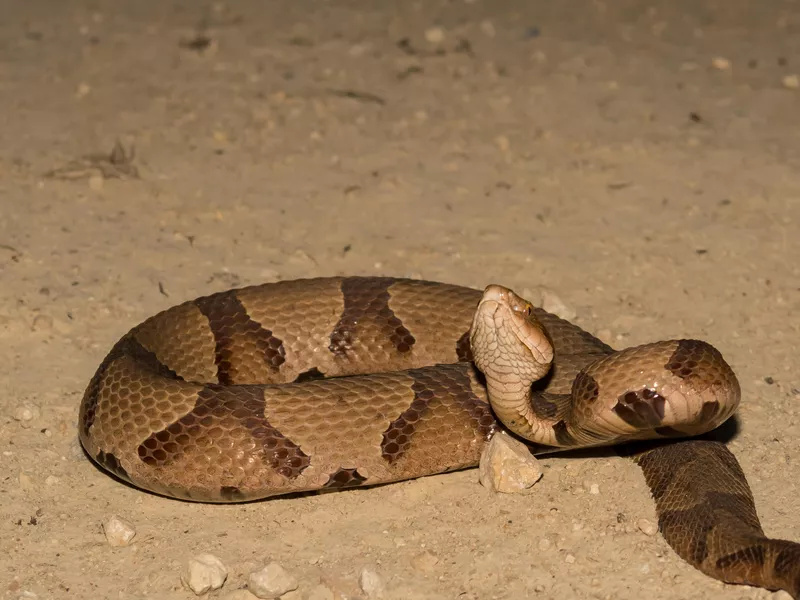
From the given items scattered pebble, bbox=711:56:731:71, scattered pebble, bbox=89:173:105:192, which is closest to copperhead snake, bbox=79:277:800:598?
scattered pebble, bbox=89:173:105:192

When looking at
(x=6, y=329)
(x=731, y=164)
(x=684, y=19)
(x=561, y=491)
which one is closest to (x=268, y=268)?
(x=6, y=329)

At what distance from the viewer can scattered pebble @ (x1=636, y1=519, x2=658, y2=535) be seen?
5020mm

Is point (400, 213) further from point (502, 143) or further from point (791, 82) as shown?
point (791, 82)

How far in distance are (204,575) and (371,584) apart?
0.74 metres

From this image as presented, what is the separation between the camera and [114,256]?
7.32 meters

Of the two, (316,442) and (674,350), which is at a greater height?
(674,350)

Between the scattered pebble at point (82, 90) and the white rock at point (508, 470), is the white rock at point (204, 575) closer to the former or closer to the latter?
the white rock at point (508, 470)

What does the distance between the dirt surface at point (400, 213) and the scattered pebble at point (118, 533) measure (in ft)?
0.19

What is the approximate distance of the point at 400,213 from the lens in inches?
313

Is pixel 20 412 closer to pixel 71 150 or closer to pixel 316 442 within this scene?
pixel 316 442

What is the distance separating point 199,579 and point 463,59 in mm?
6777

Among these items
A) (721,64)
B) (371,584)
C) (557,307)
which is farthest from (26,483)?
(721,64)

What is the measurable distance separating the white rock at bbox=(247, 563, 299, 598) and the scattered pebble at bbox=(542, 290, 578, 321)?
8.80 ft

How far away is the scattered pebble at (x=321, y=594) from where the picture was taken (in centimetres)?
463
